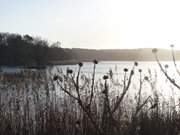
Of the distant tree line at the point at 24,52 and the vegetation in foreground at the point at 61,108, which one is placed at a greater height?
the distant tree line at the point at 24,52

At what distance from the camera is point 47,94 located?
24.5 feet

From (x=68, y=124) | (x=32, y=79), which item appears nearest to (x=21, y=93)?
(x=32, y=79)

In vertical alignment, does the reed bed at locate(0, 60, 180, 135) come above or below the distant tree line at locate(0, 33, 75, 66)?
below

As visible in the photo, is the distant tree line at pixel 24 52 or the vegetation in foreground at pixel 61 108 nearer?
the vegetation in foreground at pixel 61 108

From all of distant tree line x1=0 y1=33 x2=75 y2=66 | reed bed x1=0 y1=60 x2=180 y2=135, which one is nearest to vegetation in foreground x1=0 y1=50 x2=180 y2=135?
reed bed x1=0 y1=60 x2=180 y2=135

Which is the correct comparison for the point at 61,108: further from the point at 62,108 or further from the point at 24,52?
the point at 24,52

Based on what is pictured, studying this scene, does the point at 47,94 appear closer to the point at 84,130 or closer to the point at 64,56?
the point at 84,130

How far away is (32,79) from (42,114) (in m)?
1.60

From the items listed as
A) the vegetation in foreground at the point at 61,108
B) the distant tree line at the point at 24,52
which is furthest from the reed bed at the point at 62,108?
the distant tree line at the point at 24,52

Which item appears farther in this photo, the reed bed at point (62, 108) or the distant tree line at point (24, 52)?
the distant tree line at point (24, 52)

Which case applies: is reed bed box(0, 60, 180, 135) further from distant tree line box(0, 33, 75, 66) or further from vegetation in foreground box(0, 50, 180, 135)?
distant tree line box(0, 33, 75, 66)

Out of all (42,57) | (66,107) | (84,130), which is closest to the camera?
(84,130)

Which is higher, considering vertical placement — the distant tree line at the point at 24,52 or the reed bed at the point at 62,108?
the distant tree line at the point at 24,52

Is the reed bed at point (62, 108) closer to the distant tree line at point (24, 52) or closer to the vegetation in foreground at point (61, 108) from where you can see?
the vegetation in foreground at point (61, 108)
